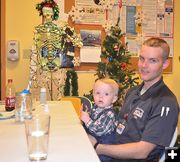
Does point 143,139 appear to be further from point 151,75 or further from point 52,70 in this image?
point 52,70

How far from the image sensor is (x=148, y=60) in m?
1.79

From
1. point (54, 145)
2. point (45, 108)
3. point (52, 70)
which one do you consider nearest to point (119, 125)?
point (45, 108)

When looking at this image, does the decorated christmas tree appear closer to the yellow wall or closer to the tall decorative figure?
the tall decorative figure

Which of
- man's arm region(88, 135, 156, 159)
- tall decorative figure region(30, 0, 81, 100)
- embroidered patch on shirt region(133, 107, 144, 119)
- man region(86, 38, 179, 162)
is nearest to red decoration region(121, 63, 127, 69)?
tall decorative figure region(30, 0, 81, 100)

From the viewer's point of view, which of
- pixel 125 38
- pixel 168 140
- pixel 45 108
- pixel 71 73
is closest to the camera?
pixel 168 140

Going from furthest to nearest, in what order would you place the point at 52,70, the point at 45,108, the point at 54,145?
the point at 52,70
the point at 45,108
the point at 54,145

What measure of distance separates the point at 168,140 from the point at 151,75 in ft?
1.39

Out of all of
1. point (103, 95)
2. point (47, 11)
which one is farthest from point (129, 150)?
point (47, 11)

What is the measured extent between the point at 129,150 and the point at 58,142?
49 cm

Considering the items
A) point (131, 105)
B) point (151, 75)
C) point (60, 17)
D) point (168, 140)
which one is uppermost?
point (60, 17)

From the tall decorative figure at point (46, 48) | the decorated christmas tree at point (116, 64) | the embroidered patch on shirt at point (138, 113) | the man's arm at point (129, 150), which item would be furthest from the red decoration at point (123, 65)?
the man's arm at point (129, 150)

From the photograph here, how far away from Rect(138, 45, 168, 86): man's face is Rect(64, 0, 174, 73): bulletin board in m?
2.44

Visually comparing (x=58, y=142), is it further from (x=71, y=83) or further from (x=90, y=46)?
(x=90, y=46)

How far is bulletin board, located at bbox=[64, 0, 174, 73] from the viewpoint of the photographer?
4.25m
